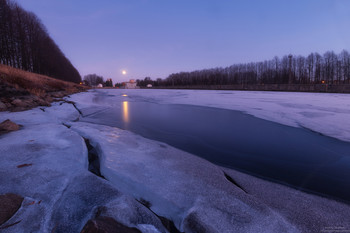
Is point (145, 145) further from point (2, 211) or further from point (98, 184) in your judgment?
point (2, 211)

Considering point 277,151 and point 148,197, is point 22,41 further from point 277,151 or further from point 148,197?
point 277,151

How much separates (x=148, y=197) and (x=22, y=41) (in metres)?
31.2

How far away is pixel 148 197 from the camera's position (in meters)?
1.49

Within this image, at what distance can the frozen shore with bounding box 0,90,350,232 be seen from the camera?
46.0 inches

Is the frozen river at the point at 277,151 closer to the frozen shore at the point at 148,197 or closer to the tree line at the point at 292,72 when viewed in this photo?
the frozen shore at the point at 148,197

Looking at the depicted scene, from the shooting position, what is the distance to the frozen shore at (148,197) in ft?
3.83

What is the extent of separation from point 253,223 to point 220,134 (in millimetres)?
2654

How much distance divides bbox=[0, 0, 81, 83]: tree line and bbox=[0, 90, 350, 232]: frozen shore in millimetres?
25938

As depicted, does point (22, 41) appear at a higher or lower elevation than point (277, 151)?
higher

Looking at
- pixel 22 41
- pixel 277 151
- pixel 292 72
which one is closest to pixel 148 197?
pixel 277 151

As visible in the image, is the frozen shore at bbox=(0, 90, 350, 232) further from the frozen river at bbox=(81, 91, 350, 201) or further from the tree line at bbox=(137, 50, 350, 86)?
the tree line at bbox=(137, 50, 350, 86)

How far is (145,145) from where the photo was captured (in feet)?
9.13

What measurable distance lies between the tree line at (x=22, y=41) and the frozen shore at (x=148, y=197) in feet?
85.1

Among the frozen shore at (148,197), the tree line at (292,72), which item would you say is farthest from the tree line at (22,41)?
the tree line at (292,72)
